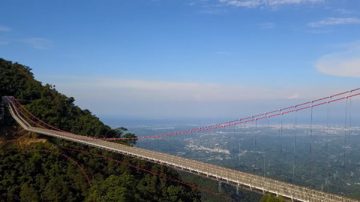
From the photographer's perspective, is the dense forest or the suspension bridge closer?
the suspension bridge

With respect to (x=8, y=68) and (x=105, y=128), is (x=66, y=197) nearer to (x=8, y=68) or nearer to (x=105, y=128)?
(x=105, y=128)

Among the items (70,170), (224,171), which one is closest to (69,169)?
(70,170)

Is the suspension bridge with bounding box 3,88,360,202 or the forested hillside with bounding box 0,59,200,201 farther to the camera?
the forested hillside with bounding box 0,59,200,201

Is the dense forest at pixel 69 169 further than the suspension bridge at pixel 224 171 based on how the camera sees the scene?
Yes

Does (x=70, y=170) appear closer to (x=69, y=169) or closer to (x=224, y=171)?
(x=69, y=169)

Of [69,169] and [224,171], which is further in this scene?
[69,169]

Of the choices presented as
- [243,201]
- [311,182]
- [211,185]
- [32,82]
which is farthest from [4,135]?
[311,182]

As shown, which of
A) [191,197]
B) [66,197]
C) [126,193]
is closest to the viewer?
[126,193]

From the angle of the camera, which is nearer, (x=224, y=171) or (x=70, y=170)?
(x=224, y=171)
